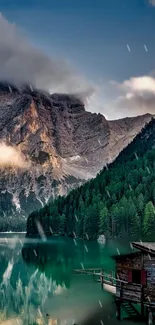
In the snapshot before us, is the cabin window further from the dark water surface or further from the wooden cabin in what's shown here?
the dark water surface

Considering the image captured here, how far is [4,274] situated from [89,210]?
391ft

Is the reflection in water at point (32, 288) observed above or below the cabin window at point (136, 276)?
below

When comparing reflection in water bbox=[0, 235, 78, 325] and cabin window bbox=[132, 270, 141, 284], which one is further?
reflection in water bbox=[0, 235, 78, 325]

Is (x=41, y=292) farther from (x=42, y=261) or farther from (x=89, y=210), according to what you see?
(x=89, y=210)

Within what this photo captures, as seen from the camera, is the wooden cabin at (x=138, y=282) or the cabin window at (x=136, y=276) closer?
the wooden cabin at (x=138, y=282)

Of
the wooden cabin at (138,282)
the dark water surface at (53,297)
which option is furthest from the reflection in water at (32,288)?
the wooden cabin at (138,282)

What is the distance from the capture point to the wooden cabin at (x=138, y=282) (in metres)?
42.1

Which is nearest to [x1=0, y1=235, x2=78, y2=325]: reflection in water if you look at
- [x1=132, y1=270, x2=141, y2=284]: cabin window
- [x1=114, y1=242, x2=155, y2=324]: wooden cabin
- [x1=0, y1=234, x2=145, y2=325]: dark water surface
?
[x1=0, y1=234, x2=145, y2=325]: dark water surface

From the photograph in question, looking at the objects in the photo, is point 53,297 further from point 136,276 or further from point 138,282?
point 138,282

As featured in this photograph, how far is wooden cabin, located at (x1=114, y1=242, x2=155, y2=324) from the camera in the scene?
42.1 m

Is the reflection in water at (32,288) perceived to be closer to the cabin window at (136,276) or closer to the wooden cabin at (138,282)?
the wooden cabin at (138,282)

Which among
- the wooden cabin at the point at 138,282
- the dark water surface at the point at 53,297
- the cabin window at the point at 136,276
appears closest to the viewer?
the wooden cabin at the point at 138,282

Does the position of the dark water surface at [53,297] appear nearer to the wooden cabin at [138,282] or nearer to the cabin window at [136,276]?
the wooden cabin at [138,282]

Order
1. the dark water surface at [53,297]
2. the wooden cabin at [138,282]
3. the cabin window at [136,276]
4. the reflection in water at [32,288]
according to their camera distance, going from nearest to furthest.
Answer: the wooden cabin at [138,282]
the cabin window at [136,276]
the dark water surface at [53,297]
the reflection in water at [32,288]
